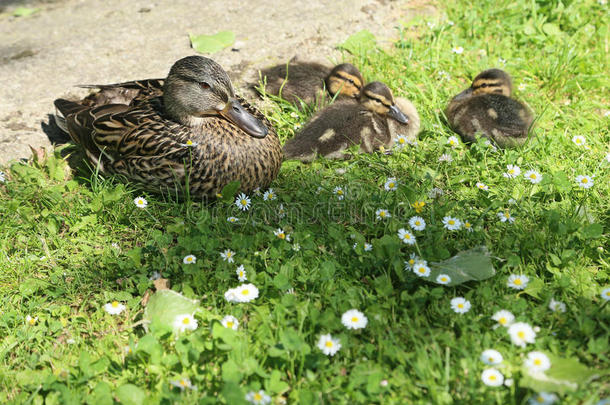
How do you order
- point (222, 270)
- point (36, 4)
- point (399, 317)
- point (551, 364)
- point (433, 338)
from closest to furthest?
point (551, 364) → point (433, 338) → point (399, 317) → point (222, 270) → point (36, 4)

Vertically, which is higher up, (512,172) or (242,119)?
(242,119)

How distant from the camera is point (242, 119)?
3064mm

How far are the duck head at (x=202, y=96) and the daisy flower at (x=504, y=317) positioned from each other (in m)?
1.57

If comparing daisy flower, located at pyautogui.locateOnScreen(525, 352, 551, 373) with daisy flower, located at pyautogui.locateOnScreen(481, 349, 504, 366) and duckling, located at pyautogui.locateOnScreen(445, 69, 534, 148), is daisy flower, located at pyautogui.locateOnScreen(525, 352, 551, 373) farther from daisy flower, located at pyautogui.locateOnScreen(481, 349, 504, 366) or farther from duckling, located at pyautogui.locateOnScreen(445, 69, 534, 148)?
duckling, located at pyautogui.locateOnScreen(445, 69, 534, 148)

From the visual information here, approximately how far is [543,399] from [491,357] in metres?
0.22

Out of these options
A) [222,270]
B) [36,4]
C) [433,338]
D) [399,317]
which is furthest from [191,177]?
[36,4]

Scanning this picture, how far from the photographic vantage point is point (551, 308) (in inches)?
84.4

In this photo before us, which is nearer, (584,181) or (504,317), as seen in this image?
(504,317)

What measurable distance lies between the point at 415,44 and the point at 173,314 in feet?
10.5

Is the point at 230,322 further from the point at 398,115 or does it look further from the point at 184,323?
the point at 398,115

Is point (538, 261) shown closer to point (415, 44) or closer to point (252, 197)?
point (252, 197)

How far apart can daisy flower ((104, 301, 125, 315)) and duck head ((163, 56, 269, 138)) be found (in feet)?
3.67

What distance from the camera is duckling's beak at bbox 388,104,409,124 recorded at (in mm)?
3594

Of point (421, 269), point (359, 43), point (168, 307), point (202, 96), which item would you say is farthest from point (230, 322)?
point (359, 43)
